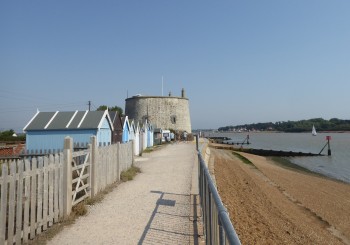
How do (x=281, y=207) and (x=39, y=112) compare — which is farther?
(x=39, y=112)

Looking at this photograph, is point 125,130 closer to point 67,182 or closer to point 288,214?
point 288,214

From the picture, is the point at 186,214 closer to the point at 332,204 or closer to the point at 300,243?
the point at 300,243

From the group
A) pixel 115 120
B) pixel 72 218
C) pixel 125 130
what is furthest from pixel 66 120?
pixel 72 218

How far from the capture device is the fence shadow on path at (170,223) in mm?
5943

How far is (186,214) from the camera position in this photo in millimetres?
7719

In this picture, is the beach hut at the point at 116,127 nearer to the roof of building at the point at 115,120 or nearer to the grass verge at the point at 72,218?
the roof of building at the point at 115,120

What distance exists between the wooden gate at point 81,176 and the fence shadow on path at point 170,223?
2.08m

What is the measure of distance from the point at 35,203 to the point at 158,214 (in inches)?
116

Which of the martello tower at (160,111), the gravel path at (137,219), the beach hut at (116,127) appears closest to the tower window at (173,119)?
the martello tower at (160,111)

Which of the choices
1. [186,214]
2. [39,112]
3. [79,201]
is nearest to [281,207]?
[186,214]

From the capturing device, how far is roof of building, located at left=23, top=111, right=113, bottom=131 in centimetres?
1988

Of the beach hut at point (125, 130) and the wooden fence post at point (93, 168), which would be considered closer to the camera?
the wooden fence post at point (93, 168)

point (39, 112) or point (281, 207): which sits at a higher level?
point (39, 112)

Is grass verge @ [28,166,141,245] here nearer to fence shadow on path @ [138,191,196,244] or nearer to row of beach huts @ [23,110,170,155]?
fence shadow on path @ [138,191,196,244]
